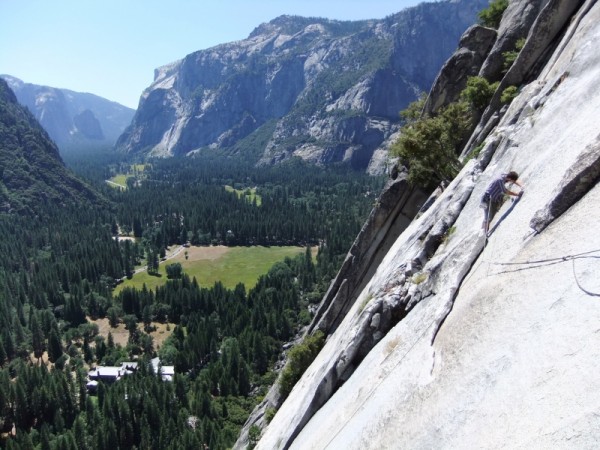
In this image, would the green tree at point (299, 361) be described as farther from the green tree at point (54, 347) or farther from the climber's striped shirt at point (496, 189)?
the green tree at point (54, 347)

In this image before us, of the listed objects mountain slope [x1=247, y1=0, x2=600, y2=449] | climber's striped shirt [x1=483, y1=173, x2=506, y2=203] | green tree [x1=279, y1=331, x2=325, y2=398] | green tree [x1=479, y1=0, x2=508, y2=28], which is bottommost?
green tree [x1=279, y1=331, x2=325, y2=398]

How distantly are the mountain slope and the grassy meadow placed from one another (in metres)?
123

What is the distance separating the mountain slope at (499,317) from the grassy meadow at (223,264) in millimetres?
122554

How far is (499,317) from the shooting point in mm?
14695

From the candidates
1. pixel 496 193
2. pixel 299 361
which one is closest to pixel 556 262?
pixel 496 193

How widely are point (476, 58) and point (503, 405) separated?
41199 mm

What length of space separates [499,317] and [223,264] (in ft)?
516

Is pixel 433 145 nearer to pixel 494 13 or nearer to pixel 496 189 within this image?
pixel 496 189

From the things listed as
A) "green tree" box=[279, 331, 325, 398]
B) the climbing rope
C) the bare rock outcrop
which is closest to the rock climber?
the climbing rope

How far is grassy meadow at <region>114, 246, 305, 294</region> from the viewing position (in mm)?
150500

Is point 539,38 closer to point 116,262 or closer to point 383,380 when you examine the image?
point 383,380

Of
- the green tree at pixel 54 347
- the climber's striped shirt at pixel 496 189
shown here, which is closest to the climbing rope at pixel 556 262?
the climber's striped shirt at pixel 496 189

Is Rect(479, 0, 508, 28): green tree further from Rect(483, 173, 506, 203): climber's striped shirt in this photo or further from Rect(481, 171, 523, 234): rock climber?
Rect(483, 173, 506, 203): climber's striped shirt

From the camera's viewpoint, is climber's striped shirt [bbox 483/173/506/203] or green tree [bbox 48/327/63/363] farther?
green tree [bbox 48/327/63/363]
